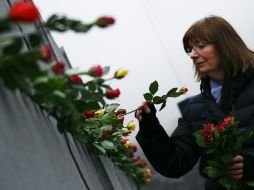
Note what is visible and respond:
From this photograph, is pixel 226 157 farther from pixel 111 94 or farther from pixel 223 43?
pixel 111 94

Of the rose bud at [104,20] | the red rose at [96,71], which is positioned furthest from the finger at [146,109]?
the rose bud at [104,20]

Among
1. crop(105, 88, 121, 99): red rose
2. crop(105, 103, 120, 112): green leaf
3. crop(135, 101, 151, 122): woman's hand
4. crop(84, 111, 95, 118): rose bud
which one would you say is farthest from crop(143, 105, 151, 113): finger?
crop(105, 88, 121, 99): red rose

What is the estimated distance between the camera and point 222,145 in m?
1.29

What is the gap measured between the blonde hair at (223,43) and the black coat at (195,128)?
4 cm

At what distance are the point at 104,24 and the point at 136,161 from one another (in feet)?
9.25

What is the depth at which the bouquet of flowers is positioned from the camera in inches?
49.9

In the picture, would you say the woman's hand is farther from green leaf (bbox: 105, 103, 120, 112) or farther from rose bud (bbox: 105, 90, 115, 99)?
rose bud (bbox: 105, 90, 115, 99)

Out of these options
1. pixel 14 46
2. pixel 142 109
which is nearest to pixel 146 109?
pixel 142 109

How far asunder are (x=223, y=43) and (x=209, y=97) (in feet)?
0.70

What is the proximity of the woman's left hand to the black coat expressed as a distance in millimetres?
19

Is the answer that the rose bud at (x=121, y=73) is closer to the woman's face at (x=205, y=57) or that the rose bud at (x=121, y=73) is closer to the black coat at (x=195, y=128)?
the black coat at (x=195, y=128)

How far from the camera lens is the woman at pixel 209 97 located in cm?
142

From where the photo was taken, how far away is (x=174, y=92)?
132 centimetres

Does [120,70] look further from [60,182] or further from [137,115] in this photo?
[137,115]
